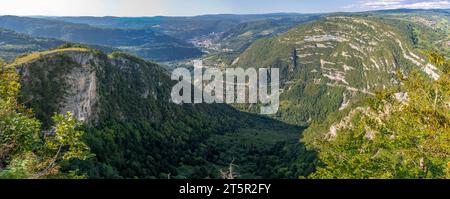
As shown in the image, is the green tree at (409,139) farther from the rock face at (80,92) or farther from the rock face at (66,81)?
the rock face at (80,92)

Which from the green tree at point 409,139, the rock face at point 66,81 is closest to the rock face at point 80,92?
the rock face at point 66,81

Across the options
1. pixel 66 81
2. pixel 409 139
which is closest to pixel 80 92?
pixel 66 81

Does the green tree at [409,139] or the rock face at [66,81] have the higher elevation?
the green tree at [409,139]

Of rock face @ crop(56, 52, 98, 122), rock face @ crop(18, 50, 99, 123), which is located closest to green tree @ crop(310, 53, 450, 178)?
rock face @ crop(18, 50, 99, 123)

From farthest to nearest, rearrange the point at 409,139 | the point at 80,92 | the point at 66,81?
the point at 80,92
the point at 66,81
the point at 409,139

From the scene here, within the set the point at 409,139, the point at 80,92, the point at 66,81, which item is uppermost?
the point at 409,139

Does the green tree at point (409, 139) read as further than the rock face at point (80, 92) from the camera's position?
No

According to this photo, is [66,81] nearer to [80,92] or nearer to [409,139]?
[80,92]
